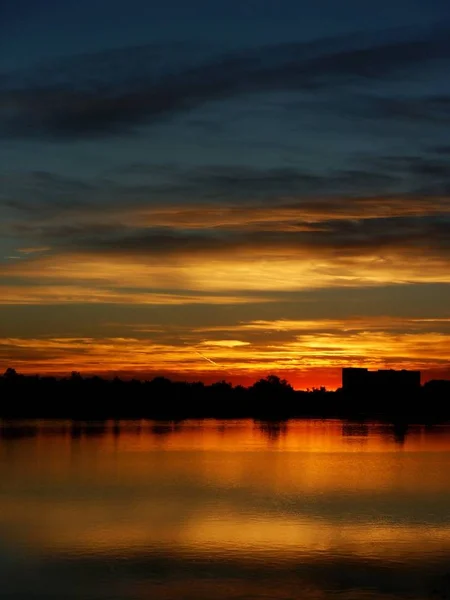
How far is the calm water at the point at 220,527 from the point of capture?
25.2 meters

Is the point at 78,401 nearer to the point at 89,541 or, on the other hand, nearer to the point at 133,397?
the point at 133,397

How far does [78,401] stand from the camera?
182500 mm

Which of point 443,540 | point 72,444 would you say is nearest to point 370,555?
point 443,540

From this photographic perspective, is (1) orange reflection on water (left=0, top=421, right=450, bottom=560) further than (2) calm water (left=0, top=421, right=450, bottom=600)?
Yes

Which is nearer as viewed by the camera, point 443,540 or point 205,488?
point 443,540

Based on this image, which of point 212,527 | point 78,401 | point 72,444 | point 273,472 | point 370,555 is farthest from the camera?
point 78,401

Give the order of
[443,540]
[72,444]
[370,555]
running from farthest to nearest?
[72,444] → [443,540] → [370,555]

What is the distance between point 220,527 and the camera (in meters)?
34.3

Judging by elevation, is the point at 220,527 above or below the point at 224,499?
below

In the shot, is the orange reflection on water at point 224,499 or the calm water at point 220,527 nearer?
the calm water at point 220,527

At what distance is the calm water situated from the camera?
82.7 feet

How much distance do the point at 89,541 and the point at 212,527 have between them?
4.88 m

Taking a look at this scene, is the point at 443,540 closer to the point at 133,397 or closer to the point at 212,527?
the point at 212,527

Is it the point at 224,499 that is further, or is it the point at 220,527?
the point at 224,499
